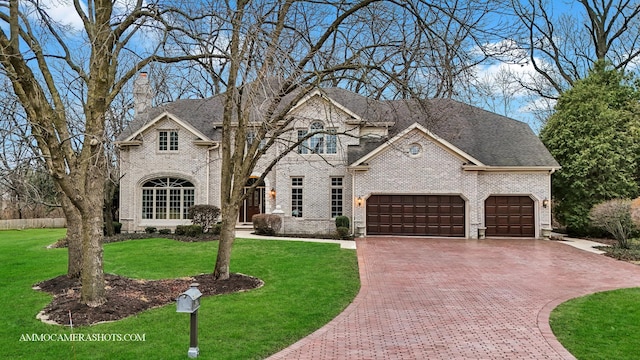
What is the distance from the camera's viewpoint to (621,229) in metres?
16.1

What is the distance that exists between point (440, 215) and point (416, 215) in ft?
3.74

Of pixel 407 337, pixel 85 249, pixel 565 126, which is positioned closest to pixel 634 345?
pixel 407 337

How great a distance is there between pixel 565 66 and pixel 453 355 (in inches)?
1252

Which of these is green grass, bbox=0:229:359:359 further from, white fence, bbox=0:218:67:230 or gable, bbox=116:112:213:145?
white fence, bbox=0:218:67:230

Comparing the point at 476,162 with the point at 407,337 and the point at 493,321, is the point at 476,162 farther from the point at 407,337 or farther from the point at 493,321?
the point at 407,337

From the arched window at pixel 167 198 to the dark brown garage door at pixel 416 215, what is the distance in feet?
31.4

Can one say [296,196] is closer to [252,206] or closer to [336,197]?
[336,197]

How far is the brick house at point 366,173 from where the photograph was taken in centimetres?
1991

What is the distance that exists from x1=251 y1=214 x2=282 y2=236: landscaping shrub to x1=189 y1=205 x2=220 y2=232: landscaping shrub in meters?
2.01

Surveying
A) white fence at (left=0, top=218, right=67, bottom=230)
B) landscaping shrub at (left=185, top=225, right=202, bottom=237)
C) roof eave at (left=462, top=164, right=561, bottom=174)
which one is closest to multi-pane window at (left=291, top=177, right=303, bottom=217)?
landscaping shrub at (left=185, top=225, right=202, bottom=237)

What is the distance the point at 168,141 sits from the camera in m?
22.0

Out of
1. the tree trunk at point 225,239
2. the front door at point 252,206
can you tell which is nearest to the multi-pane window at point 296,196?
the front door at point 252,206

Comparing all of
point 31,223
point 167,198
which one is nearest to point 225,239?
point 167,198

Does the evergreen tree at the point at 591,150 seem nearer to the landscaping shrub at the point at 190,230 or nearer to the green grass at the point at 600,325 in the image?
the green grass at the point at 600,325
